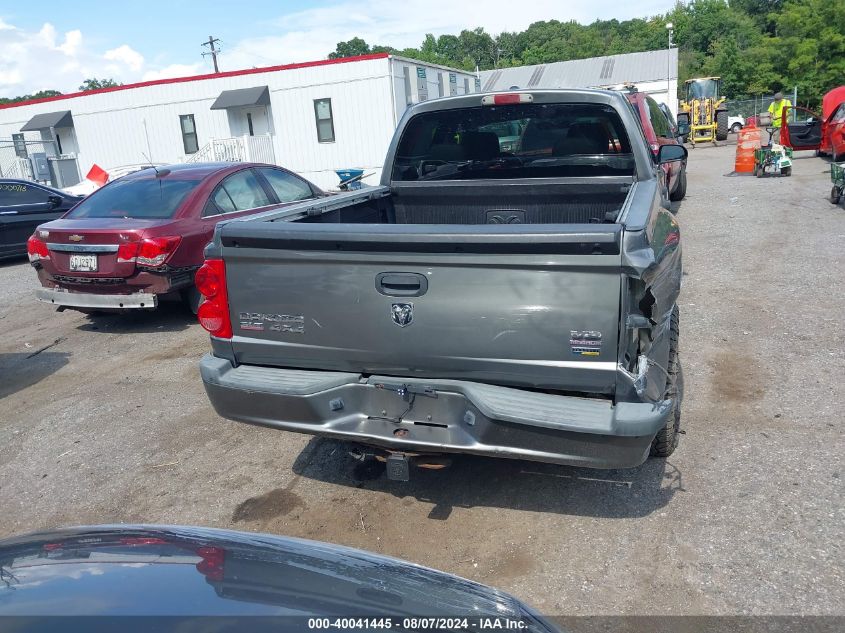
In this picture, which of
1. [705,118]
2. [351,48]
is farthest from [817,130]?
[351,48]

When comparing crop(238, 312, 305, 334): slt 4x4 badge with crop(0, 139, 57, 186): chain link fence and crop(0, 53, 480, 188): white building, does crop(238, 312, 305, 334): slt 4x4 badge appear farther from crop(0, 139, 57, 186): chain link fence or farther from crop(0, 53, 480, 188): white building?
crop(0, 139, 57, 186): chain link fence

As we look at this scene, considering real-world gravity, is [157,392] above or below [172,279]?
below

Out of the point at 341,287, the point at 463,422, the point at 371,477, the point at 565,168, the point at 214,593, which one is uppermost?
the point at 565,168

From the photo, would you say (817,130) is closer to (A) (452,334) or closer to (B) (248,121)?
(B) (248,121)

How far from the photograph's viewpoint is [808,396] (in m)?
4.83

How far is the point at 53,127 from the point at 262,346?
2868cm

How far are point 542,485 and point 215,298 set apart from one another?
2.07m

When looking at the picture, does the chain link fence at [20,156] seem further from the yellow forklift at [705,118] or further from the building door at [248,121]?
the yellow forklift at [705,118]

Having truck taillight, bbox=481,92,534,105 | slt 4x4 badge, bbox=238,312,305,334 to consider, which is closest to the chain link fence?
truck taillight, bbox=481,92,534,105

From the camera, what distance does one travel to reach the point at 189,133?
2583 centimetres

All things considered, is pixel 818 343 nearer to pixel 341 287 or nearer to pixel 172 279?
pixel 341 287

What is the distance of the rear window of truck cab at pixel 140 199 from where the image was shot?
730cm

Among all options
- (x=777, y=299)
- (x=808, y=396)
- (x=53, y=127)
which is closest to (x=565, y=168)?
(x=808, y=396)

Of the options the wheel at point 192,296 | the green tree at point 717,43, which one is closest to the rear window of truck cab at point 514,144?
the wheel at point 192,296
